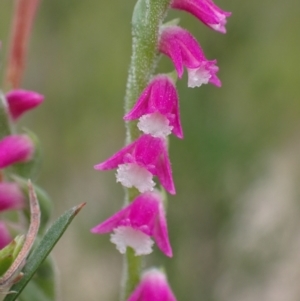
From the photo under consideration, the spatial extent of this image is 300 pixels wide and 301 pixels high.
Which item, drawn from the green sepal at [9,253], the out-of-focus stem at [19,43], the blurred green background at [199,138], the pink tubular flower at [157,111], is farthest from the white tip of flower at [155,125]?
the blurred green background at [199,138]

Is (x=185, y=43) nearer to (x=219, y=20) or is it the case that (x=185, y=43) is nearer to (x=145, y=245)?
(x=219, y=20)

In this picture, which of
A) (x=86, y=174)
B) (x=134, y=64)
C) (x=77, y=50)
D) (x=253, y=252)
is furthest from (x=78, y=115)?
(x=134, y=64)

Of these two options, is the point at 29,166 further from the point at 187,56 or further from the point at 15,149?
the point at 187,56

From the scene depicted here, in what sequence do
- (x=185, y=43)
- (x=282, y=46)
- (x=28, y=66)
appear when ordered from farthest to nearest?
(x=28, y=66) → (x=282, y=46) → (x=185, y=43)

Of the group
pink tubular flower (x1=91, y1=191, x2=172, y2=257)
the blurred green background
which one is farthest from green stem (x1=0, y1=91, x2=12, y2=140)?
the blurred green background

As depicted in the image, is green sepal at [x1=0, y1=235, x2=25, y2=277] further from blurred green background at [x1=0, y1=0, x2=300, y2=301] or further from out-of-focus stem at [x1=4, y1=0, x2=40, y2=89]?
blurred green background at [x1=0, y1=0, x2=300, y2=301]

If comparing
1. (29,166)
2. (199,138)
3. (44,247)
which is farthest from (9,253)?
(199,138)
